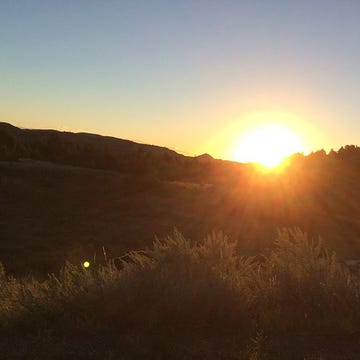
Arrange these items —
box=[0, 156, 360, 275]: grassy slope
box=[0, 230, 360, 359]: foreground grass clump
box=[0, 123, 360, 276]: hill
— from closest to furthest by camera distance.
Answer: box=[0, 230, 360, 359]: foreground grass clump, box=[0, 156, 360, 275]: grassy slope, box=[0, 123, 360, 276]: hill

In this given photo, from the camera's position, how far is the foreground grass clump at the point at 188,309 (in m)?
7.09

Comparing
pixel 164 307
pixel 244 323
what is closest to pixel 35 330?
pixel 164 307

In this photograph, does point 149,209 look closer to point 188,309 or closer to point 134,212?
point 134,212

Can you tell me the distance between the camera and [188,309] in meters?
8.37

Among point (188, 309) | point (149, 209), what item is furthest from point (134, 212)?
point (188, 309)

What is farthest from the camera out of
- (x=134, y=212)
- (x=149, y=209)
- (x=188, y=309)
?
(x=149, y=209)

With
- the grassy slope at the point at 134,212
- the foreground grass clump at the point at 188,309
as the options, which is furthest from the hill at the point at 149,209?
the foreground grass clump at the point at 188,309

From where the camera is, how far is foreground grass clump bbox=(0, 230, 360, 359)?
7.09 m

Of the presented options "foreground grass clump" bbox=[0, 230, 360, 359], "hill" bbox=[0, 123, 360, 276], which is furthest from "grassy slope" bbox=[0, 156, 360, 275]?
"foreground grass clump" bbox=[0, 230, 360, 359]

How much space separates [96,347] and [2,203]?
35541 mm

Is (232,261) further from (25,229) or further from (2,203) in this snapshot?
(2,203)

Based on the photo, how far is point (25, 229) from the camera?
33.2 metres

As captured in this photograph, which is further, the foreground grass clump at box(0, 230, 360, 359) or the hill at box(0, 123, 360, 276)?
the hill at box(0, 123, 360, 276)

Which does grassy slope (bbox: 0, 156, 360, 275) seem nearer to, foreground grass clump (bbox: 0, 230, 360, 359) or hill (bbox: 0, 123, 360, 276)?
hill (bbox: 0, 123, 360, 276)
